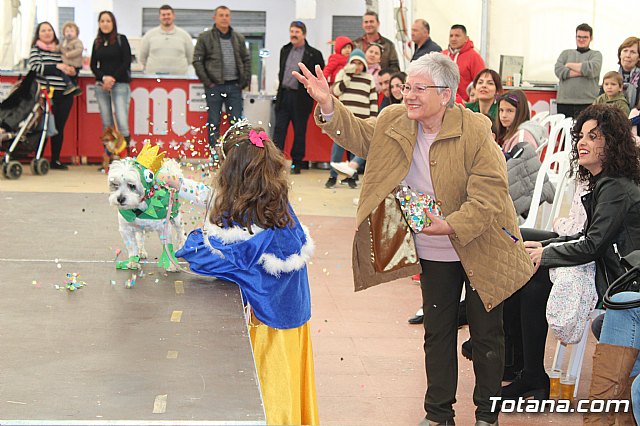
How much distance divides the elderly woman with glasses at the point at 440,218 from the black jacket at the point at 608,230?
32cm

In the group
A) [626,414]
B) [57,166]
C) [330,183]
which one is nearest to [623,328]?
[626,414]

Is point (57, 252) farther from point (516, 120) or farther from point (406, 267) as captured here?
point (516, 120)

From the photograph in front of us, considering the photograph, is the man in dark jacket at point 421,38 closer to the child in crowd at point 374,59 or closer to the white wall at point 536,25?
the child in crowd at point 374,59

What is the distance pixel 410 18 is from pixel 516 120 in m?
7.46

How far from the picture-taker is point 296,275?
10.9 feet

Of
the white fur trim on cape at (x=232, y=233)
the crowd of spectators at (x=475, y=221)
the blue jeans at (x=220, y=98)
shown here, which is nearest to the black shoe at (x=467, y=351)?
the crowd of spectators at (x=475, y=221)

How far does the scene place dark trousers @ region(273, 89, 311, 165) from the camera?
11109mm

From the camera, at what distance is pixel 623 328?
3.38 metres

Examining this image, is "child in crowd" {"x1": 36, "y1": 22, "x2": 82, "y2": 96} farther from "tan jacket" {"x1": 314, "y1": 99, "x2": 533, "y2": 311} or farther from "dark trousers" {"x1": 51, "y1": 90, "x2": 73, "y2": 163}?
"tan jacket" {"x1": 314, "y1": 99, "x2": 533, "y2": 311}

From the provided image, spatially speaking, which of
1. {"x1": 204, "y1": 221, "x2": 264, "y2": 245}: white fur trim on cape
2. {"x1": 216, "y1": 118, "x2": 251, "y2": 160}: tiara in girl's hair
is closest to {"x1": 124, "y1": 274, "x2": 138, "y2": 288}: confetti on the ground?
{"x1": 204, "y1": 221, "x2": 264, "y2": 245}: white fur trim on cape

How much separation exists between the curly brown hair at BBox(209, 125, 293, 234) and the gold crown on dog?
30cm

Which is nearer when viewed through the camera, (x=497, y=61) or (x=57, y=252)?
(x=57, y=252)

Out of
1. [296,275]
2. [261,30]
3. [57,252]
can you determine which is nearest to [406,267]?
[296,275]

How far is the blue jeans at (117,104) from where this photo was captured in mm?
10727
